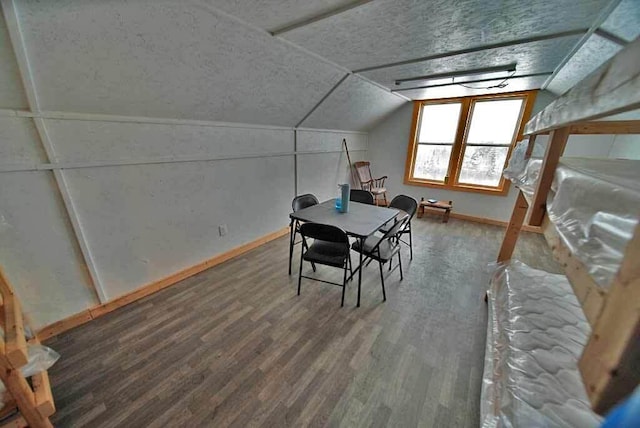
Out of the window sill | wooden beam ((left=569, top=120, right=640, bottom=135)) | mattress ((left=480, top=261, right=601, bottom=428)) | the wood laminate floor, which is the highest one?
wooden beam ((left=569, top=120, right=640, bottom=135))

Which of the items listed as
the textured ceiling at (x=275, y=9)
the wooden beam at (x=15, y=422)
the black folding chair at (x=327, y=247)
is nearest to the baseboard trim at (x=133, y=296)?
the wooden beam at (x=15, y=422)

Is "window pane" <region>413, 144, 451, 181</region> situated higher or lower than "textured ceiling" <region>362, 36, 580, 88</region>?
lower

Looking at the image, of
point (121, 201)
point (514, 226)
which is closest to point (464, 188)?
point (514, 226)

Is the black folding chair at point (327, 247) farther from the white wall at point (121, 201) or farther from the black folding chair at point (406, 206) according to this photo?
the white wall at point (121, 201)

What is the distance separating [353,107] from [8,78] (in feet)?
11.0

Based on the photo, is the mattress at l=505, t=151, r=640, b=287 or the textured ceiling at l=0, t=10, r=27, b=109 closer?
the mattress at l=505, t=151, r=640, b=287

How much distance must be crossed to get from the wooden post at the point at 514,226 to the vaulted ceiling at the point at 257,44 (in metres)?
1.23

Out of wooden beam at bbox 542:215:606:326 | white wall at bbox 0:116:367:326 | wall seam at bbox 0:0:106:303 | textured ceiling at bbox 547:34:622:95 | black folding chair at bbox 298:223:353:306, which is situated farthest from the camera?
black folding chair at bbox 298:223:353:306

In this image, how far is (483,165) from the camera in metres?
4.20

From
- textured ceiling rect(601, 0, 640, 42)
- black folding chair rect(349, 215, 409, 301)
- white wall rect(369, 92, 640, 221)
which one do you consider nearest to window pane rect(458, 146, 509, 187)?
white wall rect(369, 92, 640, 221)

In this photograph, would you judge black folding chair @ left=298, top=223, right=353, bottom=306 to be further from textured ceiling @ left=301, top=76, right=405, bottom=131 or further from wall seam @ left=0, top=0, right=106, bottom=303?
textured ceiling @ left=301, top=76, right=405, bottom=131

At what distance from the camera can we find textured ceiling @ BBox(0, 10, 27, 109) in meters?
1.17

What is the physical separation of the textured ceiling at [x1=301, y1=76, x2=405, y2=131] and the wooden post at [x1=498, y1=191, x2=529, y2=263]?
2.17 meters

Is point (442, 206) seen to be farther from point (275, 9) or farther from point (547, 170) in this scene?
point (275, 9)
